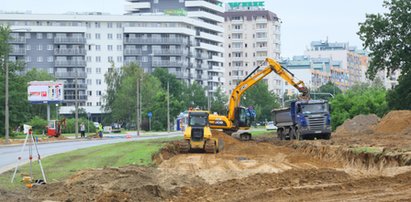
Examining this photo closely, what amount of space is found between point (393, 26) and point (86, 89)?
335 feet

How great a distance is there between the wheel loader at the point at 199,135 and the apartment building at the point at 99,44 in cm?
11589

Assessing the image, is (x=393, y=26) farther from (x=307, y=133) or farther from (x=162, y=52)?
(x=162, y=52)

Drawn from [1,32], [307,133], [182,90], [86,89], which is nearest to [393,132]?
[307,133]

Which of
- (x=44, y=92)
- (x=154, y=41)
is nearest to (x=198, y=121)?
(x=44, y=92)

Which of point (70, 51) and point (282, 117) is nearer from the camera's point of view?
point (282, 117)

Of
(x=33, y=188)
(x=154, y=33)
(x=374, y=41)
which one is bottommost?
(x=33, y=188)

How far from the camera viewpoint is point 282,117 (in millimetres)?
60438

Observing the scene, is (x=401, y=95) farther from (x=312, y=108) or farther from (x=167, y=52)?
(x=167, y=52)

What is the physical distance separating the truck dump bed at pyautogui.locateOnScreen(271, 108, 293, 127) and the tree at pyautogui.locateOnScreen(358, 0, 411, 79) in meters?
13.5

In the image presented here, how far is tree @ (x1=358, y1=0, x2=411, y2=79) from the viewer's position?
72875mm

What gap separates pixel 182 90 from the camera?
530 feet

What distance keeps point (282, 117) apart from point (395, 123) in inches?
323

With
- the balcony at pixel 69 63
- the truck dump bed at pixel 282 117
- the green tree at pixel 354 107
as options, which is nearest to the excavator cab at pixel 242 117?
the truck dump bed at pixel 282 117

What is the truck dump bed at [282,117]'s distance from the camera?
57.7 meters
